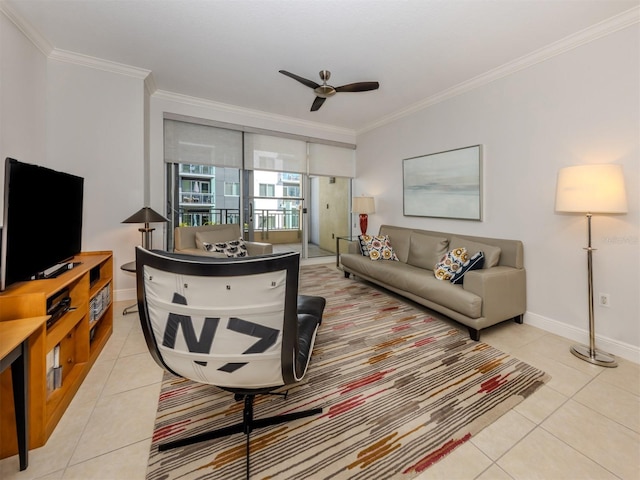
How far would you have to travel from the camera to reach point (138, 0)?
6.93 ft

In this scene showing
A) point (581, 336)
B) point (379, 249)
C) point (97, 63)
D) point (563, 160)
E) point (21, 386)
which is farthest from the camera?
point (379, 249)

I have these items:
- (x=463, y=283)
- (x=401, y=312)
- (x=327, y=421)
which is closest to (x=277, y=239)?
(x=401, y=312)

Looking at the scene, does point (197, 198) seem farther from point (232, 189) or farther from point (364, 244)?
point (364, 244)

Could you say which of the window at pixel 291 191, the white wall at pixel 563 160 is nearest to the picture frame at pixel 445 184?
the white wall at pixel 563 160

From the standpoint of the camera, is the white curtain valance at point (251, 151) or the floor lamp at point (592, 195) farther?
the white curtain valance at point (251, 151)

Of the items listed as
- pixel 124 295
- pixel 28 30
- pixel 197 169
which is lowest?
pixel 124 295

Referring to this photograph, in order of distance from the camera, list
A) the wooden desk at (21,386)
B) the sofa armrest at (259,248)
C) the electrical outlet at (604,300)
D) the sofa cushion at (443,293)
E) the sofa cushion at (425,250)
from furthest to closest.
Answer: the sofa armrest at (259,248) → the sofa cushion at (425,250) → the sofa cushion at (443,293) → the electrical outlet at (604,300) → the wooden desk at (21,386)

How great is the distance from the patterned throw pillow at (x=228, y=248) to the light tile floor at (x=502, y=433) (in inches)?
59.2

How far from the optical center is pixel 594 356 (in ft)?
6.88

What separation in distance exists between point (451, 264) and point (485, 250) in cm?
38

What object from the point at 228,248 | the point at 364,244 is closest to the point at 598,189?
the point at 364,244

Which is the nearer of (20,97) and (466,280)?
(20,97)

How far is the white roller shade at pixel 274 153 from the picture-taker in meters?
4.58

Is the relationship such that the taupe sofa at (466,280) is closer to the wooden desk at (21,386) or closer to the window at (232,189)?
the window at (232,189)
